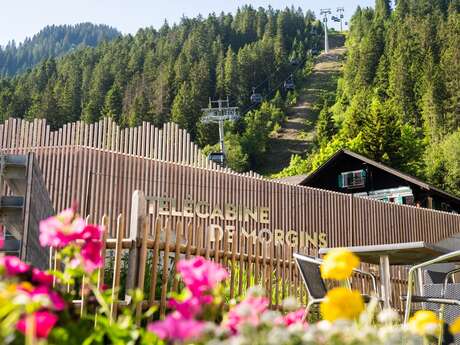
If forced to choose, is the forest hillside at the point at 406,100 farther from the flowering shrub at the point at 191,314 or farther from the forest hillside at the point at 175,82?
the flowering shrub at the point at 191,314

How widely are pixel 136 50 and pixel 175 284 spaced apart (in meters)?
87.9

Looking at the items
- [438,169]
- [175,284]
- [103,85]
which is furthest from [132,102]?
[175,284]

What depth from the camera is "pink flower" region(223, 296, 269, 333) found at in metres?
1.28

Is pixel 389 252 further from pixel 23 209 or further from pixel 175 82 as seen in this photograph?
pixel 175 82

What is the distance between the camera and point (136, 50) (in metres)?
89.8

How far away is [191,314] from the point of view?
54.8 inches

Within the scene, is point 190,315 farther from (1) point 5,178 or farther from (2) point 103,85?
(2) point 103,85

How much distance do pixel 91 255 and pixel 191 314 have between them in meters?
0.59

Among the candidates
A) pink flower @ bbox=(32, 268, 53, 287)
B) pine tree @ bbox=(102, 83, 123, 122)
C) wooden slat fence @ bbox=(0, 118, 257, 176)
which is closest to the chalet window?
wooden slat fence @ bbox=(0, 118, 257, 176)

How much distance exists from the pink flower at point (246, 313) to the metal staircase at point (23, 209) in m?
6.23

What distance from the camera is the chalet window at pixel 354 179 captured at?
31.0m

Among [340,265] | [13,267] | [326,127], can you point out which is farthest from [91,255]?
[326,127]

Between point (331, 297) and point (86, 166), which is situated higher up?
point (86, 166)

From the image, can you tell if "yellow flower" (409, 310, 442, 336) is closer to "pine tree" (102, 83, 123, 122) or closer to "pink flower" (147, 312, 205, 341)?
"pink flower" (147, 312, 205, 341)
